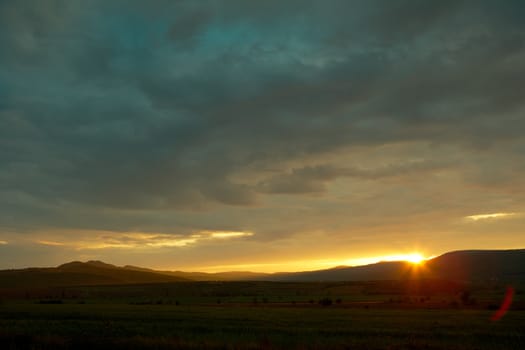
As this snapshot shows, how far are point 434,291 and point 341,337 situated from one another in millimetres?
109379

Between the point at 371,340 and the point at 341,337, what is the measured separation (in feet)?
8.17

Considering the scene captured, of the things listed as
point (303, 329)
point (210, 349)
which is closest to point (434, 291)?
point (303, 329)

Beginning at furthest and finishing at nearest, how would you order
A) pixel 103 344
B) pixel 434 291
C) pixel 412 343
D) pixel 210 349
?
pixel 434 291 < pixel 412 343 < pixel 103 344 < pixel 210 349

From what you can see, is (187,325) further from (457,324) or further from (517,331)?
(517,331)

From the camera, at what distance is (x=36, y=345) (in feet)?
71.2

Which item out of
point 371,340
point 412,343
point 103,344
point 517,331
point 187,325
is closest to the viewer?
point 103,344

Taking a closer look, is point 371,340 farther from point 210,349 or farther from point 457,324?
point 457,324

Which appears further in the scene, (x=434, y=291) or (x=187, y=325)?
(x=434, y=291)

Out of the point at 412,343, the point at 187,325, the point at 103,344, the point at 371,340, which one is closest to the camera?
the point at 103,344

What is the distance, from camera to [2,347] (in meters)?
21.7

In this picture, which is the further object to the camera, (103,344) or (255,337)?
(255,337)

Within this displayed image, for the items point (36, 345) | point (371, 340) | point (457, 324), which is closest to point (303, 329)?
point (371, 340)

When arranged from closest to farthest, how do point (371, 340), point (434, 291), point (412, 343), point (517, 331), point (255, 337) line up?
1. point (412, 343)
2. point (371, 340)
3. point (255, 337)
4. point (517, 331)
5. point (434, 291)

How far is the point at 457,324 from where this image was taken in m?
37.3
